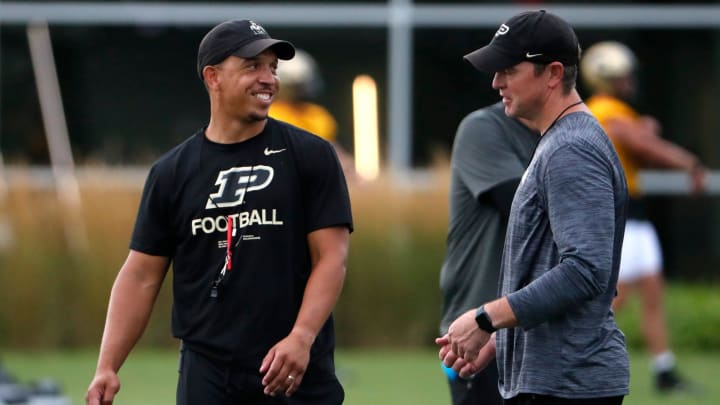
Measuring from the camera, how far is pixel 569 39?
4.40 metres

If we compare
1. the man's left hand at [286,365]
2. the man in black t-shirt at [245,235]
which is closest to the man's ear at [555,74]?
the man in black t-shirt at [245,235]

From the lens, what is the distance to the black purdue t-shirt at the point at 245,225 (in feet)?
16.2

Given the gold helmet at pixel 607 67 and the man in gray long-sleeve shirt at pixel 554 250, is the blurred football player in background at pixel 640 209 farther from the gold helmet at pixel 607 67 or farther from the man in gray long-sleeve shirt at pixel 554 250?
the man in gray long-sleeve shirt at pixel 554 250

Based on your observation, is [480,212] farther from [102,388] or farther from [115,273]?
[115,273]

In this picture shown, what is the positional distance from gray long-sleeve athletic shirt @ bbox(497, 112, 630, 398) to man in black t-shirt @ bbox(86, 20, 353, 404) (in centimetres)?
82

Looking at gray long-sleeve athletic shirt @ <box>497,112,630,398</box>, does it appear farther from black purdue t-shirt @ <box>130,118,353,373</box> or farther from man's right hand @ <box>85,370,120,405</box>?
man's right hand @ <box>85,370,120,405</box>

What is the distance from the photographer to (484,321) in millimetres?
4234

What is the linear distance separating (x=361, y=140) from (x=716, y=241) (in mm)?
4330

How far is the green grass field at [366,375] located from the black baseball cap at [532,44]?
5480mm

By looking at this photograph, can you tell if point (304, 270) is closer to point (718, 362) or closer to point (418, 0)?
point (718, 362)

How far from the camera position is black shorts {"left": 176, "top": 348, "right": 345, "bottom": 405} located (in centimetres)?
492

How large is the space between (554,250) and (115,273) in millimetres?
9001

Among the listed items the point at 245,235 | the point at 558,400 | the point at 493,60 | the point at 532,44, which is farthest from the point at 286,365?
the point at 532,44

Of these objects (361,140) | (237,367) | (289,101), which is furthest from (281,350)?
(361,140)
